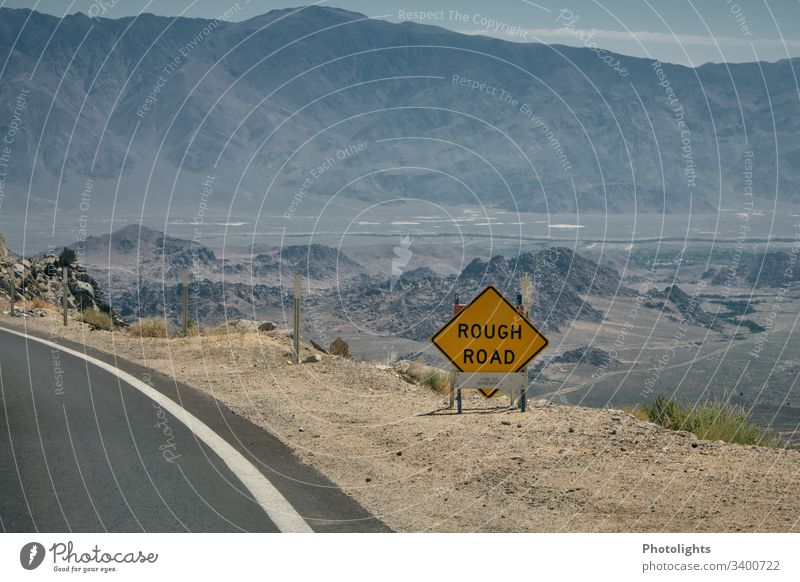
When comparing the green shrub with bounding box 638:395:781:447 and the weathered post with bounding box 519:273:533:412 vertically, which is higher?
the weathered post with bounding box 519:273:533:412

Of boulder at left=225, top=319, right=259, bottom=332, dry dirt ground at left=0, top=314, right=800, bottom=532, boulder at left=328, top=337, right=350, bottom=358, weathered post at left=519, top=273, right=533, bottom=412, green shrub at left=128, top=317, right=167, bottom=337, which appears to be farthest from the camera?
boulder at left=225, top=319, right=259, bottom=332

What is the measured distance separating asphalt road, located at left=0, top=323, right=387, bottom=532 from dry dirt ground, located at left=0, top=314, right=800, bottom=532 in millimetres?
452

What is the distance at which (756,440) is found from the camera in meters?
14.3

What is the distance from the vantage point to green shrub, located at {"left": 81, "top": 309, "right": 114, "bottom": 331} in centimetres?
3309

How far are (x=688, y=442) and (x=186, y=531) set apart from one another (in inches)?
271

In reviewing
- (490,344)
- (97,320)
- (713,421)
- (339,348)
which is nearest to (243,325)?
(339,348)

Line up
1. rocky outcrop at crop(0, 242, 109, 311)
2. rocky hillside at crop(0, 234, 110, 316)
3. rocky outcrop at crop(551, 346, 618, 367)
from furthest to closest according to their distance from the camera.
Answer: rocky outcrop at crop(551, 346, 618, 367), rocky outcrop at crop(0, 242, 109, 311), rocky hillside at crop(0, 234, 110, 316)

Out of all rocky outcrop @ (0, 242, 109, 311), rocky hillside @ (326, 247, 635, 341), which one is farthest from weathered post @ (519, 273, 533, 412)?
rocky hillside @ (326, 247, 635, 341)

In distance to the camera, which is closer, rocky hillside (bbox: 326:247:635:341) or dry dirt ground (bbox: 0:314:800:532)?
dry dirt ground (bbox: 0:314:800:532)

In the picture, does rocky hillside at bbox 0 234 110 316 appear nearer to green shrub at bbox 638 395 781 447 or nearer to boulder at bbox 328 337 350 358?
boulder at bbox 328 337 350 358

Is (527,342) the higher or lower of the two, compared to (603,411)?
higher

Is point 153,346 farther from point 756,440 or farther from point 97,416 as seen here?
point 756,440

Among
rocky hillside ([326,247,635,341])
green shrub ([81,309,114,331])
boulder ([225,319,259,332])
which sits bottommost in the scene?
rocky hillside ([326,247,635,341])

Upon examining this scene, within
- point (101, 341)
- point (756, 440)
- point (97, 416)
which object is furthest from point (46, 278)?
point (756, 440)
